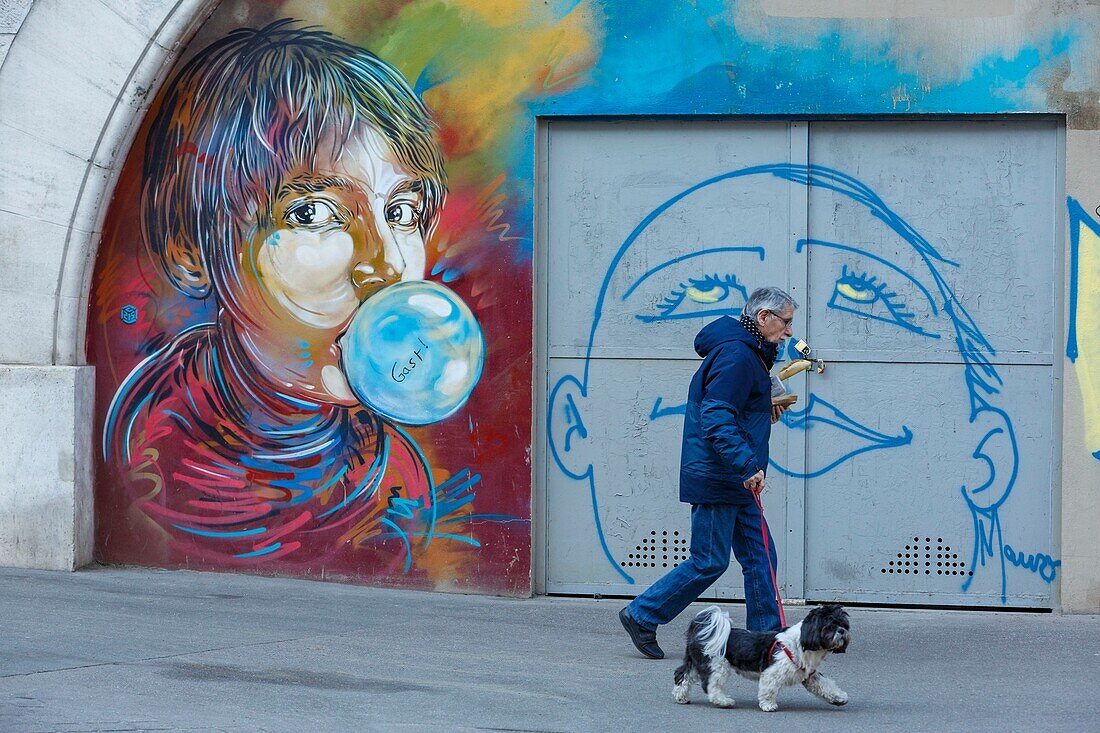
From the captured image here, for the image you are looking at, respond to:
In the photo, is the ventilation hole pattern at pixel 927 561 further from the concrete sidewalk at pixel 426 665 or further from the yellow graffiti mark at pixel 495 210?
the yellow graffiti mark at pixel 495 210

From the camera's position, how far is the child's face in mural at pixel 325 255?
7918 mm

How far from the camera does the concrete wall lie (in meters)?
7.53

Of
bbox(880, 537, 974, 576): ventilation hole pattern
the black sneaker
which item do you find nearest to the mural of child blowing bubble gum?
the black sneaker

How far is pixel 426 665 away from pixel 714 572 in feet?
4.60

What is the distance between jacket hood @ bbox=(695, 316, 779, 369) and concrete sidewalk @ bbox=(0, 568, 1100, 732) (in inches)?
58.8

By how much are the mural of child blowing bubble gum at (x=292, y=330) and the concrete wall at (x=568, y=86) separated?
0.29m

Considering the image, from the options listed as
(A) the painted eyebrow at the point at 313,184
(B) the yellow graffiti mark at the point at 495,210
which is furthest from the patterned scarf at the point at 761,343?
(A) the painted eyebrow at the point at 313,184

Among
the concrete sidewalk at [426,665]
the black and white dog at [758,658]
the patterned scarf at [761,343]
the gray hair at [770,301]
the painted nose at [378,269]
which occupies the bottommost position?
the concrete sidewalk at [426,665]

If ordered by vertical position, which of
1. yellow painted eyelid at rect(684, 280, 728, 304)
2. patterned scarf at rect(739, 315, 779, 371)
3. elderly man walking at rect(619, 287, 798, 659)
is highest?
yellow painted eyelid at rect(684, 280, 728, 304)

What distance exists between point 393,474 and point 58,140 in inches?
109

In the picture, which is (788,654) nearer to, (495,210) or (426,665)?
(426,665)

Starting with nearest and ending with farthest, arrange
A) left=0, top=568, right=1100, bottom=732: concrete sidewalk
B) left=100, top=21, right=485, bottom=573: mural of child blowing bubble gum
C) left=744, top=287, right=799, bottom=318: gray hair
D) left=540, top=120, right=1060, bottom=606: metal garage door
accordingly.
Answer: left=0, top=568, right=1100, bottom=732: concrete sidewalk
left=744, top=287, right=799, bottom=318: gray hair
left=540, top=120, right=1060, bottom=606: metal garage door
left=100, top=21, right=485, bottom=573: mural of child blowing bubble gum

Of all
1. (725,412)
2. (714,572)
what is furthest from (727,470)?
(714,572)

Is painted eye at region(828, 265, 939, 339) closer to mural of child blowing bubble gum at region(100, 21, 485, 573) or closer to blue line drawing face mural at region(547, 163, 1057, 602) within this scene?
blue line drawing face mural at region(547, 163, 1057, 602)
